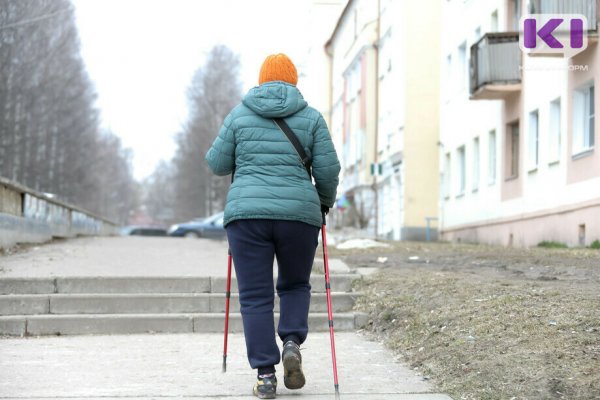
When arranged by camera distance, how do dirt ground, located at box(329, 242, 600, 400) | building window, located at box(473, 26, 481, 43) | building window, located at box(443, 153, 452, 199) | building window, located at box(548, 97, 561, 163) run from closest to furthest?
dirt ground, located at box(329, 242, 600, 400), building window, located at box(548, 97, 561, 163), building window, located at box(473, 26, 481, 43), building window, located at box(443, 153, 452, 199)

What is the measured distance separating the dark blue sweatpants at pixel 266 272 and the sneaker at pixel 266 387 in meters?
0.08

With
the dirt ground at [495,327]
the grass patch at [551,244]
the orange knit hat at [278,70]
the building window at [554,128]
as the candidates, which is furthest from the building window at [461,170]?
the orange knit hat at [278,70]

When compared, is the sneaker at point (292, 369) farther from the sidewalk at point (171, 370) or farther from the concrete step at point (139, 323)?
the concrete step at point (139, 323)

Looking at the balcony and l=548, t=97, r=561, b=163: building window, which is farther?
the balcony

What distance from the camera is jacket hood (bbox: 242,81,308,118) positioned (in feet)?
23.0

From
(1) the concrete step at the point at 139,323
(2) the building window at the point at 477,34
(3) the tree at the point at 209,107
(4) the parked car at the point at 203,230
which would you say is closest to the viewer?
(1) the concrete step at the point at 139,323

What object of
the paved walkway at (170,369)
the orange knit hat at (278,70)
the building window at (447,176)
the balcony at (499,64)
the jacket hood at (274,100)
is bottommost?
the paved walkway at (170,369)

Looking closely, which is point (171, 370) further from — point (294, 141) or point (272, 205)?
point (294, 141)

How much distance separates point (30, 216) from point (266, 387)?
1324 centimetres

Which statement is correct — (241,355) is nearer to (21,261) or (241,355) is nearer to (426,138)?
(21,261)

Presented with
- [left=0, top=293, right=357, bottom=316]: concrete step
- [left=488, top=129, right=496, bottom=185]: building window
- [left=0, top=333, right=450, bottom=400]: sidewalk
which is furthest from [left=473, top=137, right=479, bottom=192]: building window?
[left=0, top=333, right=450, bottom=400]: sidewalk

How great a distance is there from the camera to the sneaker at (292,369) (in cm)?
684

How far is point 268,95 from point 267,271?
113cm

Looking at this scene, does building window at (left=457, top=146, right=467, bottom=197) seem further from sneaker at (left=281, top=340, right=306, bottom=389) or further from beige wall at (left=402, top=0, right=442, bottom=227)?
sneaker at (left=281, top=340, right=306, bottom=389)
